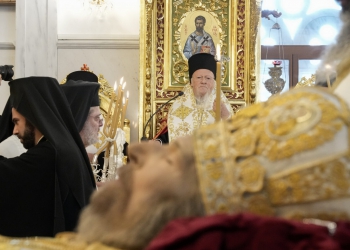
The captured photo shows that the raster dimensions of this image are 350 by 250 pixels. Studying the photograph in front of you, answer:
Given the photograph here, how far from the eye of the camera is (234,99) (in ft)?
25.3

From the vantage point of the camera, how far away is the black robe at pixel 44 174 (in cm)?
350

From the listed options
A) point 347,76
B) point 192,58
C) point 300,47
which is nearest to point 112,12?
point 192,58

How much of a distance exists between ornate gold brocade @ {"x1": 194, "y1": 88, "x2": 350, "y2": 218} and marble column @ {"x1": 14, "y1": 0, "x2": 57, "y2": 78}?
7261 mm

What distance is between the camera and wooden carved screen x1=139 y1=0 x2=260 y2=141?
7602 mm

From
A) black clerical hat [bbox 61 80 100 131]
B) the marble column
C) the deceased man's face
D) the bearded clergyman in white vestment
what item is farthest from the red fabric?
the marble column

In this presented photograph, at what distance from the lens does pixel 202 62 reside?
722 centimetres

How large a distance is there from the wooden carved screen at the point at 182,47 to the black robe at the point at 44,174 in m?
3.82

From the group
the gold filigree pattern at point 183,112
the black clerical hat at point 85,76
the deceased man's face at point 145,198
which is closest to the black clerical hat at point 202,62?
the gold filigree pattern at point 183,112

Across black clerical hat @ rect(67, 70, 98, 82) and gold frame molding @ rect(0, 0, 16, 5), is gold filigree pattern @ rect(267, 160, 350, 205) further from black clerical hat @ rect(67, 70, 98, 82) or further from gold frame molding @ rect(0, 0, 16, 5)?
gold frame molding @ rect(0, 0, 16, 5)

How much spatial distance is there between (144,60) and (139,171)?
6.55 meters

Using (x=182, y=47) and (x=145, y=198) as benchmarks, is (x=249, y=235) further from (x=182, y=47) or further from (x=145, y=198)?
(x=182, y=47)

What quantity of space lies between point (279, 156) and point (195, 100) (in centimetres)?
616

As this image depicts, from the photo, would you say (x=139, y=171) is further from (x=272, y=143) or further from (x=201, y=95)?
(x=201, y=95)

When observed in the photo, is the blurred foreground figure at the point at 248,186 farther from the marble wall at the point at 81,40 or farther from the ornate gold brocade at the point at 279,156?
the marble wall at the point at 81,40
